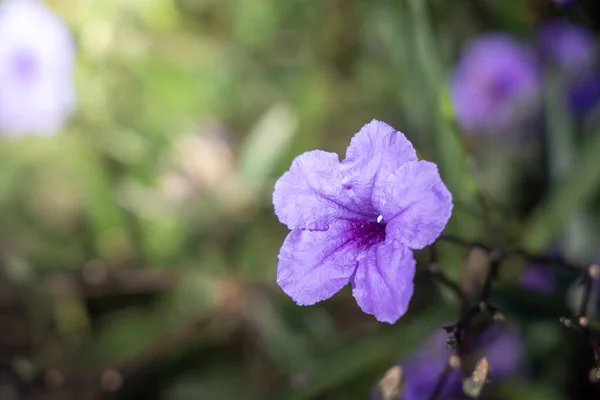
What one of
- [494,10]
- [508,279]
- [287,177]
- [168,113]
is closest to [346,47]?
[494,10]

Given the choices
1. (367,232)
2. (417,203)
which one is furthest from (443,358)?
(417,203)

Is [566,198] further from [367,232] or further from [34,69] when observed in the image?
[34,69]

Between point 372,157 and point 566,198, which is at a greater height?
point 372,157

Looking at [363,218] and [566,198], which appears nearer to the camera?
[363,218]

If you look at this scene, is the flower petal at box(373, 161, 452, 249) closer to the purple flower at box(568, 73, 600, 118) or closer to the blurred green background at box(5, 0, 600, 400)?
the blurred green background at box(5, 0, 600, 400)

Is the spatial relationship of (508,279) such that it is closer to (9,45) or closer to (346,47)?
(346,47)

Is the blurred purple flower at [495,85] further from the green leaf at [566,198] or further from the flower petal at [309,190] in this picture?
the flower petal at [309,190]

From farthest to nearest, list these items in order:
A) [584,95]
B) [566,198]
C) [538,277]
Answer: [584,95] < [538,277] < [566,198]
